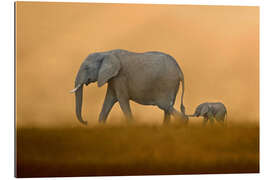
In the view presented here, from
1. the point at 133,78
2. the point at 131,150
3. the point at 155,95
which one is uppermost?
the point at 133,78

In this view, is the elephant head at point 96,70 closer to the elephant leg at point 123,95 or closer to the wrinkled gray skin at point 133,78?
the wrinkled gray skin at point 133,78

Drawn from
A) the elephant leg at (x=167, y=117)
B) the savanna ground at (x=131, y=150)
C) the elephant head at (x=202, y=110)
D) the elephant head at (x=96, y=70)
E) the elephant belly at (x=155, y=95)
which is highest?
the elephant head at (x=96, y=70)

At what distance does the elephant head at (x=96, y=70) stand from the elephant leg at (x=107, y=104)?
0.49ft

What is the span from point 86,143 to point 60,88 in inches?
27.7

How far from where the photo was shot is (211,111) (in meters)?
8.17

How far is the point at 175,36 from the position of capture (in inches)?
327

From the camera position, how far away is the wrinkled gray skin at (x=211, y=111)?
322 inches

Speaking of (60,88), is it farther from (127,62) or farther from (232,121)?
(232,121)

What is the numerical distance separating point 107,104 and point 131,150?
1.98ft

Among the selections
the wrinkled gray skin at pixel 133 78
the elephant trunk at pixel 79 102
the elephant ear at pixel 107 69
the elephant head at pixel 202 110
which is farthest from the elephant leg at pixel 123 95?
the elephant head at pixel 202 110

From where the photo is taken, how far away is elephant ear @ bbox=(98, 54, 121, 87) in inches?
322

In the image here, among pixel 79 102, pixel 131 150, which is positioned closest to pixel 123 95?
pixel 79 102

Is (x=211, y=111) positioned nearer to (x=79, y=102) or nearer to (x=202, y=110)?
(x=202, y=110)

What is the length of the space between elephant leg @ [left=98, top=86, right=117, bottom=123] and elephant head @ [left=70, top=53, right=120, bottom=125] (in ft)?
0.49
